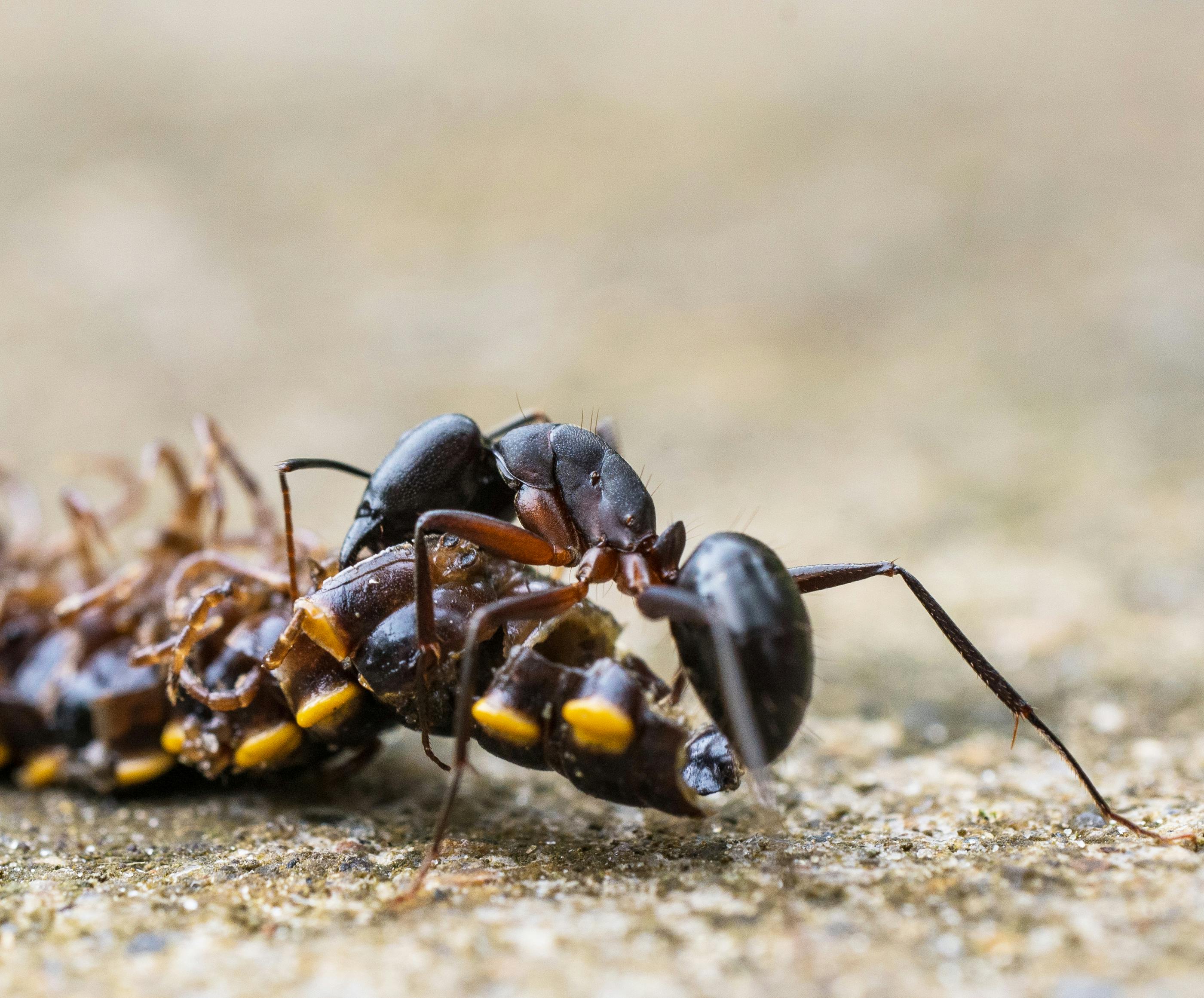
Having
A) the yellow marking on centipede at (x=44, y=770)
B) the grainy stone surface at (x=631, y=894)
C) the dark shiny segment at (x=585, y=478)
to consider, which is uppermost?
the dark shiny segment at (x=585, y=478)

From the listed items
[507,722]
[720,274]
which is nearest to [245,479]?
[507,722]

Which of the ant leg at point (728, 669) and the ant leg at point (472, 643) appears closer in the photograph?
the ant leg at point (728, 669)

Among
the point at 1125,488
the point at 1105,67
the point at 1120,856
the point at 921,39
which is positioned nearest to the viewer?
the point at 1120,856

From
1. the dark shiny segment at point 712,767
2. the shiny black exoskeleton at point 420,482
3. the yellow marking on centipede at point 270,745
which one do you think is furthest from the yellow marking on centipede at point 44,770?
the dark shiny segment at point 712,767

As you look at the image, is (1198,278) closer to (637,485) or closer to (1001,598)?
(1001,598)

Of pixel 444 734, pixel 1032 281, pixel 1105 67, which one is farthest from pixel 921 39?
pixel 444 734

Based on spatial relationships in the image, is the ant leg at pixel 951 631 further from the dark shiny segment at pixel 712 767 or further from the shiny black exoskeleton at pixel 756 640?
the dark shiny segment at pixel 712 767

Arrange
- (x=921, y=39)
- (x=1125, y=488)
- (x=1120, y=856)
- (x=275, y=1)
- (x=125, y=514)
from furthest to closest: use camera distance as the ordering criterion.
Result: (x=275, y=1) < (x=921, y=39) < (x=1125, y=488) < (x=125, y=514) < (x=1120, y=856)
